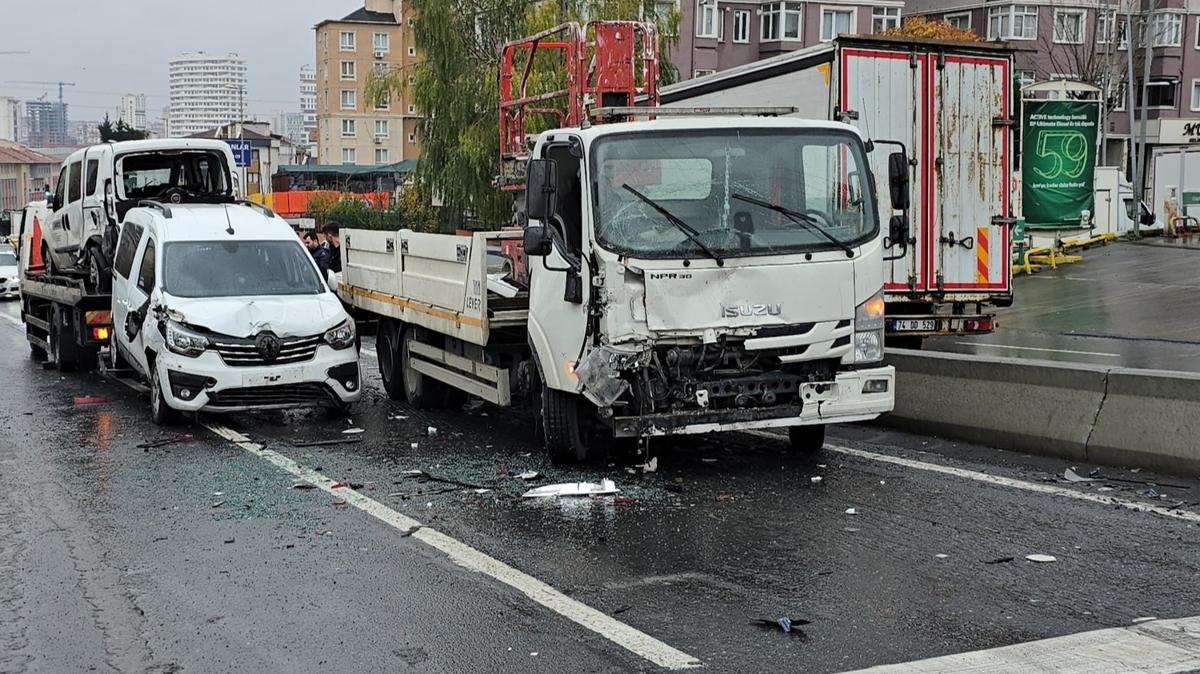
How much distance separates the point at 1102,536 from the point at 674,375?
9.38 feet

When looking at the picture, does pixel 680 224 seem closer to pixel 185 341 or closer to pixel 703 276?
pixel 703 276

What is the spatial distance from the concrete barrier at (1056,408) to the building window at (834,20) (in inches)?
2191

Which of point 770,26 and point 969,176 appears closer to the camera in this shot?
point 969,176

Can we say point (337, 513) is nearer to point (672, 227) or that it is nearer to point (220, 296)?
point (672, 227)

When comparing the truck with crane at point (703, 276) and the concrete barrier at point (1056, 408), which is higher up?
the truck with crane at point (703, 276)

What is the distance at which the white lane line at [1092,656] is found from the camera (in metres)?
5.52

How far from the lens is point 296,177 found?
295 feet

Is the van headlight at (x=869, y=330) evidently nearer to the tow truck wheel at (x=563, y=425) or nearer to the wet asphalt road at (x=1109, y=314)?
the tow truck wheel at (x=563, y=425)

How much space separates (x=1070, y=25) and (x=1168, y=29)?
5649 millimetres

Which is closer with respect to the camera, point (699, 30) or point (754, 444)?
point (754, 444)

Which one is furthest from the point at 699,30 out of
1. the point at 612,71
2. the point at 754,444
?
the point at 754,444

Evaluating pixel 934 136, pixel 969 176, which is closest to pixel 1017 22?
pixel 969 176

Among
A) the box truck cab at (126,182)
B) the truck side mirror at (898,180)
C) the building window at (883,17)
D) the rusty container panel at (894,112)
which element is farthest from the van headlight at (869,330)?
the building window at (883,17)

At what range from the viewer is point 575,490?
9.17 meters
